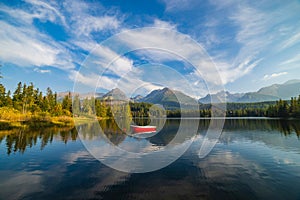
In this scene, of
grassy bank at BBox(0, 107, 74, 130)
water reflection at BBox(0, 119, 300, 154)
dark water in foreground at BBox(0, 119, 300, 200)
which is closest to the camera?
dark water in foreground at BBox(0, 119, 300, 200)

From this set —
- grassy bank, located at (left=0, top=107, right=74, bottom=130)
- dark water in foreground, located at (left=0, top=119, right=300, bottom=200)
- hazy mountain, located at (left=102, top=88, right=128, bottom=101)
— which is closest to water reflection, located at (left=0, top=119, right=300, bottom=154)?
dark water in foreground, located at (left=0, top=119, right=300, bottom=200)

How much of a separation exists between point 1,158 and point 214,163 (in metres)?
19.2

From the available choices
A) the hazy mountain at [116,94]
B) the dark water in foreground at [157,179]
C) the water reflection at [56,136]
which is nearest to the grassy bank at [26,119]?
the water reflection at [56,136]

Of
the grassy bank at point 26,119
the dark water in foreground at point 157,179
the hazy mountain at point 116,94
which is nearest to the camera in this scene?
the dark water in foreground at point 157,179

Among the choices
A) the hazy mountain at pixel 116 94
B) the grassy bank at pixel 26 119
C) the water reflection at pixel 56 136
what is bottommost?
the water reflection at pixel 56 136

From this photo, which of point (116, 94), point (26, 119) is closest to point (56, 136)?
point (116, 94)

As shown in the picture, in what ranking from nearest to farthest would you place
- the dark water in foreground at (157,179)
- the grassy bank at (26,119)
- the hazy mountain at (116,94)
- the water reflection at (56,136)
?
1. the dark water in foreground at (157,179)
2. the hazy mountain at (116,94)
3. the water reflection at (56,136)
4. the grassy bank at (26,119)

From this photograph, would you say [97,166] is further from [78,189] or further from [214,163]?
[214,163]

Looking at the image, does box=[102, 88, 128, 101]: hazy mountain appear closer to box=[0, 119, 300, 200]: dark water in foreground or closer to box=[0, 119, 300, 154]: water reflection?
box=[0, 119, 300, 200]: dark water in foreground

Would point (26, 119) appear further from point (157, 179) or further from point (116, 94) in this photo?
point (157, 179)

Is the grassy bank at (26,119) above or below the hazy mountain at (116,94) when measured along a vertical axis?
below

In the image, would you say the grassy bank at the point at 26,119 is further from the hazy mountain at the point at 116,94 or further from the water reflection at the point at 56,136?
the hazy mountain at the point at 116,94

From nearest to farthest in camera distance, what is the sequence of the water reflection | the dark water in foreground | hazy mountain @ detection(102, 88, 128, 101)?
the dark water in foreground → hazy mountain @ detection(102, 88, 128, 101) → the water reflection

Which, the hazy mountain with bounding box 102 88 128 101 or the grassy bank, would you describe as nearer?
the hazy mountain with bounding box 102 88 128 101
